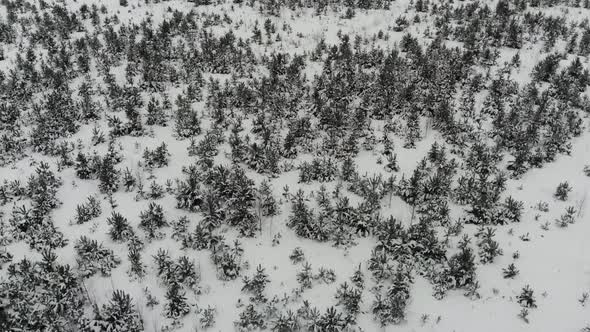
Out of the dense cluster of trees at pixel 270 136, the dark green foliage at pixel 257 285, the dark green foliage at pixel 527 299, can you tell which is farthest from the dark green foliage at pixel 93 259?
the dark green foliage at pixel 527 299

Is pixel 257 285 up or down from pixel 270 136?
down

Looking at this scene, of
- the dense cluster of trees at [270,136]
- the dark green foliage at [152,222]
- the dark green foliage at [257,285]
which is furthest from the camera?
the dark green foliage at [152,222]

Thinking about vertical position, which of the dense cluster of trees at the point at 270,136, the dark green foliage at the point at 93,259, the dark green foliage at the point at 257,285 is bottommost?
the dark green foliage at the point at 257,285

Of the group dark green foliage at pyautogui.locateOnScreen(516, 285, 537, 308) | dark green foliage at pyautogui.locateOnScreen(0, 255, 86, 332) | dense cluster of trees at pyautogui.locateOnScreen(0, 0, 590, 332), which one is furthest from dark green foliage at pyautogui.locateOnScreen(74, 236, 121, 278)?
dark green foliage at pyautogui.locateOnScreen(516, 285, 537, 308)

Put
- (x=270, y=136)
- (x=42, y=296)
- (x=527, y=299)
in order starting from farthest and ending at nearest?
(x=270, y=136) → (x=527, y=299) → (x=42, y=296)

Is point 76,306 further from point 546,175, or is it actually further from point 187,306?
point 546,175

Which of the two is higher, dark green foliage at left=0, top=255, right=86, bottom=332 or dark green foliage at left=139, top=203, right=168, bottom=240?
dark green foliage at left=139, top=203, right=168, bottom=240

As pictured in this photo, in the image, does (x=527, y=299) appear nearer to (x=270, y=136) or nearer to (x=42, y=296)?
(x=270, y=136)

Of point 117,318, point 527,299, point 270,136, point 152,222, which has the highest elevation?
point 270,136

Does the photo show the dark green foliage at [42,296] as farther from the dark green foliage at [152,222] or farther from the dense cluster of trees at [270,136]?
the dark green foliage at [152,222]

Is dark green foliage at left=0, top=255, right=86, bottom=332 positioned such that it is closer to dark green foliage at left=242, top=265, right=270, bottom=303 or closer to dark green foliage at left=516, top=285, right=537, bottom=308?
dark green foliage at left=242, top=265, right=270, bottom=303

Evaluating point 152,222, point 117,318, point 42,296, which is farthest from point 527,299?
point 42,296
